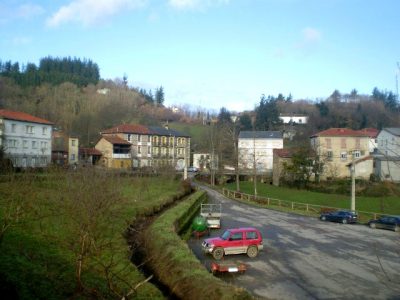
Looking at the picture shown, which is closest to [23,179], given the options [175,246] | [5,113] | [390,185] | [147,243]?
[147,243]

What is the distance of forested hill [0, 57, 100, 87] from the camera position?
413 ft

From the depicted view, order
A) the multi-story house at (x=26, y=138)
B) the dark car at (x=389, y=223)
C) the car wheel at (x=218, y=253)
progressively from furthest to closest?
the multi-story house at (x=26, y=138)
the dark car at (x=389, y=223)
the car wheel at (x=218, y=253)

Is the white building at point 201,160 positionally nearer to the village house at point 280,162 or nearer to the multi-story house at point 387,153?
the village house at point 280,162

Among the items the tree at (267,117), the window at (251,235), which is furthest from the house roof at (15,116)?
the tree at (267,117)

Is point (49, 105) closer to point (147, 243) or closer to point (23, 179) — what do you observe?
point (23, 179)

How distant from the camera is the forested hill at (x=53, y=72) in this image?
126 m

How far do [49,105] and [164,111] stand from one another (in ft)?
169

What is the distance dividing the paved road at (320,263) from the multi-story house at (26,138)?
32681 millimetres

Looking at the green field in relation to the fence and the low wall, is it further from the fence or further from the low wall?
the fence

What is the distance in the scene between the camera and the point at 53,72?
466 feet

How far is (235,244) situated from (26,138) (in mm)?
42946

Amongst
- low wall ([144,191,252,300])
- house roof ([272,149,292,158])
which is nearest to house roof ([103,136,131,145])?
house roof ([272,149,292,158])

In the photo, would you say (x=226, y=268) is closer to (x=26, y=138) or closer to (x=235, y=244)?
(x=235, y=244)

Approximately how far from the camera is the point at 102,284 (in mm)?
12156
